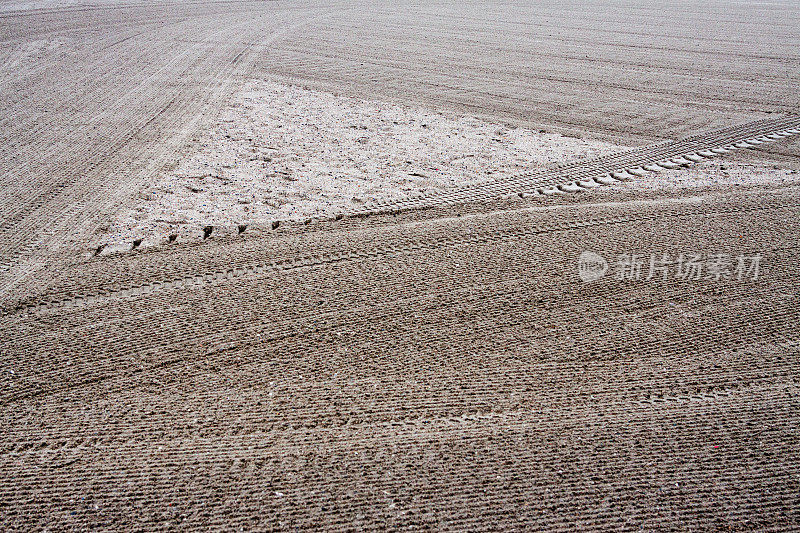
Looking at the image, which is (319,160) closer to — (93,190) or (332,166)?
(332,166)

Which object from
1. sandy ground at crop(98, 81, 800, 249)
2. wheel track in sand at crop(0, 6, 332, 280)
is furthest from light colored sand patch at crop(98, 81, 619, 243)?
wheel track in sand at crop(0, 6, 332, 280)

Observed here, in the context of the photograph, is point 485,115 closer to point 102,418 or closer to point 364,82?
point 364,82

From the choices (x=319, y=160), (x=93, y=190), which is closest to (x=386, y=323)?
(x=319, y=160)

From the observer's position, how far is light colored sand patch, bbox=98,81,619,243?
7.03 m

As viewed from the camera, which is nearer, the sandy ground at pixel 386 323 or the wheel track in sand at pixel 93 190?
the sandy ground at pixel 386 323

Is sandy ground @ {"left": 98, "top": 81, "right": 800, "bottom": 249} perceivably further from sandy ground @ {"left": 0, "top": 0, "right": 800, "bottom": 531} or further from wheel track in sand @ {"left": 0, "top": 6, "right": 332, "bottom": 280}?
wheel track in sand @ {"left": 0, "top": 6, "right": 332, "bottom": 280}

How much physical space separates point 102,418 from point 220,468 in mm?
941

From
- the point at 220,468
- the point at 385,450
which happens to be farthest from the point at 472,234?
the point at 220,468

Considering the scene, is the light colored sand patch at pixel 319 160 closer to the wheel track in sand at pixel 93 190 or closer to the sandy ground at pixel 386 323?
the sandy ground at pixel 386 323

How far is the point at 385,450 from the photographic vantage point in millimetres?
3789

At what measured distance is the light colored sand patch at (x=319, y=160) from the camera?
7.03 metres

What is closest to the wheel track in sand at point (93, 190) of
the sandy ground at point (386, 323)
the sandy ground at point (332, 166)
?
the sandy ground at point (386, 323)

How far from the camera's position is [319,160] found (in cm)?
848

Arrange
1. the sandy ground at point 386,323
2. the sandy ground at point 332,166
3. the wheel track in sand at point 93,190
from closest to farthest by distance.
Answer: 1. the sandy ground at point 386,323
2. the wheel track in sand at point 93,190
3. the sandy ground at point 332,166
